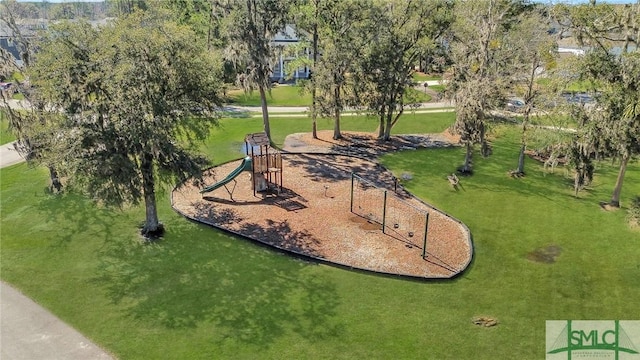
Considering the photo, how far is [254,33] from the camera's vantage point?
2756 centimetres

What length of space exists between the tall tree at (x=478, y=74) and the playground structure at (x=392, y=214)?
578 centimetres

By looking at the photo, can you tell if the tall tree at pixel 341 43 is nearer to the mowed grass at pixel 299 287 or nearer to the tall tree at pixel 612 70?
the mowed grass at pixel 299 287

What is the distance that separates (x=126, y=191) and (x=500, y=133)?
2742 centimetres

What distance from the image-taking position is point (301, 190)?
23859mm

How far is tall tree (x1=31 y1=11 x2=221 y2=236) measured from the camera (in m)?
15.5

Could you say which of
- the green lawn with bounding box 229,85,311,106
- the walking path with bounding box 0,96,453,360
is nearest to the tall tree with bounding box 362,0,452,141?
the green lawn with bounding box 229,85,311,106

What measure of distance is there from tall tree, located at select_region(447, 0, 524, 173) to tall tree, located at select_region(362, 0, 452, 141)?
9.05 ft

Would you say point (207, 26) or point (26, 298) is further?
point (207, 26)

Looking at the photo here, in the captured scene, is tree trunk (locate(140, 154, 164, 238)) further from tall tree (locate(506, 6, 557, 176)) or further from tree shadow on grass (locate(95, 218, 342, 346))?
tall tree (locate(506, 6, 557, 176))

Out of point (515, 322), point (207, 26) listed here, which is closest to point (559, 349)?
point (515, 322)

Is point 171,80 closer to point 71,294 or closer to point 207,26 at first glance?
point 71,294

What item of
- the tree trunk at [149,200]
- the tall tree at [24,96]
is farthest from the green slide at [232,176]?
the tall tree at [24,96]

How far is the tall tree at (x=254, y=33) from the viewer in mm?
27359

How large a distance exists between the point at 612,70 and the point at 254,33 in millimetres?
18867
